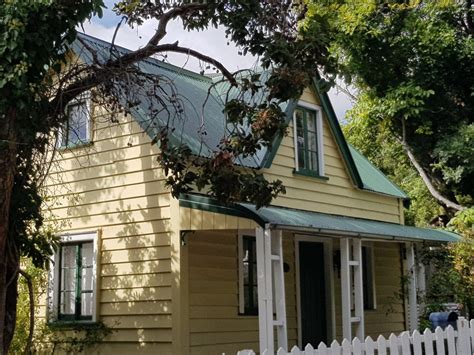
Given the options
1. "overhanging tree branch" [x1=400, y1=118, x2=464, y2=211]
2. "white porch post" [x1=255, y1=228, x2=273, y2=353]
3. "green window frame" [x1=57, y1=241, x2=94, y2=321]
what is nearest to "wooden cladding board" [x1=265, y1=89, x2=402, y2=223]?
"white porch post" [x1=255, y1=228, x2=273, y2=353]

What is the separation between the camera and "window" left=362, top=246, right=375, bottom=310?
635 inches

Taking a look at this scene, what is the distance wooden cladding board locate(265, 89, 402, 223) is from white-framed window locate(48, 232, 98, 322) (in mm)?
3694

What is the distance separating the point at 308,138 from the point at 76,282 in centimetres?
571

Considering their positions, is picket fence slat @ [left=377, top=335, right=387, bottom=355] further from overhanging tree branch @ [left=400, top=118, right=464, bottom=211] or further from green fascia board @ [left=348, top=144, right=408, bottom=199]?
overhanging tree branch @ [left=400, top=118, right=464, bottom=211]

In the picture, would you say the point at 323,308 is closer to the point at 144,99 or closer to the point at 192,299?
the point at 192,299

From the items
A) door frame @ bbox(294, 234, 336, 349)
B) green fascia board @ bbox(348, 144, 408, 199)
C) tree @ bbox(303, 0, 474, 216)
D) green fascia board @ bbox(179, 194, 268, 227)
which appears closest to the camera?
green fascia board @ bbox(179, 194, 268, 227)

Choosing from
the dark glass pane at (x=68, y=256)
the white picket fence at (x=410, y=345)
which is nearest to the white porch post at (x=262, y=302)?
the white picket fence at (x=410, y=345)

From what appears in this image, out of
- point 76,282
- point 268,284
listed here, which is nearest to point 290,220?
point 268,284

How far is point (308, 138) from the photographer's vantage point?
1449 centimetres

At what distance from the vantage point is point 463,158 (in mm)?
19156

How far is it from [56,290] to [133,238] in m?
2.11

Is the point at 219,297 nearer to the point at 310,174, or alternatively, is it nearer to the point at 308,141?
the point at 310,174

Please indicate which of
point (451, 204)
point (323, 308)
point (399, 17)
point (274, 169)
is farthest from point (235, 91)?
point (451, 204)

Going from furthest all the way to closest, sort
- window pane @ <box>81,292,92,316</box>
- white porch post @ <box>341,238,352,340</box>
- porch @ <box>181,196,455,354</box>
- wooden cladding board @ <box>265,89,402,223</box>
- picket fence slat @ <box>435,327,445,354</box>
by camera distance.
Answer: wooden cladding board @ <box>265,89,402,223</box> < window pane @ <box>81,292,92,316</box> < white porch post @ <box>341,238,352,340</box> < porch @ <box>181,196,455,354</box> < picket fence slat @ <box>435,327,445,354</box>
